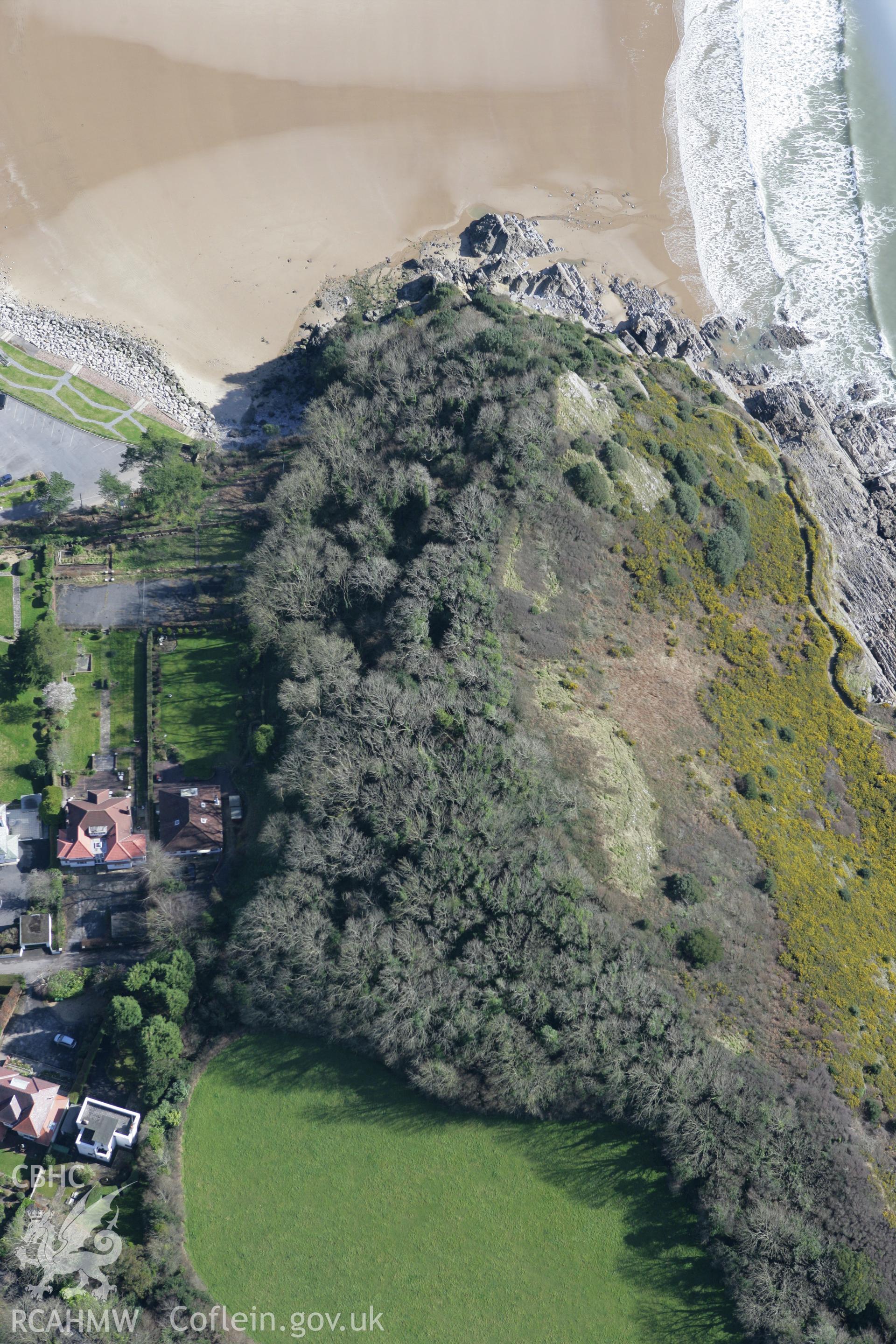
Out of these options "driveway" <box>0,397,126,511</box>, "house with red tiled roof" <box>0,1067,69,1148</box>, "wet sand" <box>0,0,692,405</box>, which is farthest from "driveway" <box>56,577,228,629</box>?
"house with red tiled roof" <box>0,1067,69,1148</box>

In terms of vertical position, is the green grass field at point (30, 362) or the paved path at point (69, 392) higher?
the green grass field at point (30, 362)

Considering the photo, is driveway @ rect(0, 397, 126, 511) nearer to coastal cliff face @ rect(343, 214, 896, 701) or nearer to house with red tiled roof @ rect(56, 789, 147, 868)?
house with red tiled roof @ rect(56, 789, 147, 868)

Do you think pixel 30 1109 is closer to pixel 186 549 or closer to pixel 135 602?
pixel 135 602

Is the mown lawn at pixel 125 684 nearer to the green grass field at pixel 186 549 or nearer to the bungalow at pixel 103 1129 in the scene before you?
the green grass field at pixel 186 549

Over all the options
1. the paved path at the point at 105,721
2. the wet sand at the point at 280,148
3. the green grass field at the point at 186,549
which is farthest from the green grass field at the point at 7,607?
the wet sand at the point at 280,148

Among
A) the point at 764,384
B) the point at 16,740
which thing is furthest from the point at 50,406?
the point at 764,384
